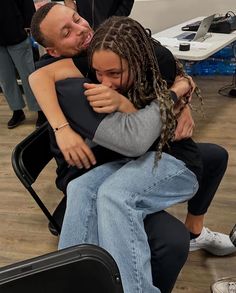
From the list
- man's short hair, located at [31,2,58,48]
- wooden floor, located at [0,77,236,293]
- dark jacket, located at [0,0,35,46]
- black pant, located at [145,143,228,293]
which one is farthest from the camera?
dark jacket, located at [0,0,35,46]

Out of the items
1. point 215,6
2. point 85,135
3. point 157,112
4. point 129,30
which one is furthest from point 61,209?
point 215,6

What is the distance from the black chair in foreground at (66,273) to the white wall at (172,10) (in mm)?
3359

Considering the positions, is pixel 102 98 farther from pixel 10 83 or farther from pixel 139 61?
pixel 10 83

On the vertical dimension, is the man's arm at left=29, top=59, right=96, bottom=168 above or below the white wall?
above

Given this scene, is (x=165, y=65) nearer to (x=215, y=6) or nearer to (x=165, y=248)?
(x=165, y=248)

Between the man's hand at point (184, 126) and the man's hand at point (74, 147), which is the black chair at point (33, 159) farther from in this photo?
the man's hand at point (184, 126)

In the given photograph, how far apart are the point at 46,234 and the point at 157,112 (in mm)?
1155

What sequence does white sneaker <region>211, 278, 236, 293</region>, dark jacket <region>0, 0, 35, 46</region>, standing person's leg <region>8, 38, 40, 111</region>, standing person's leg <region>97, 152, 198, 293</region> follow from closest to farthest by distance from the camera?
standing person's leg <region>97, 152, 198, 293</region>, white sneaker <region>211, 278, 236, 293</region>, dark jacket <region>0, 0, 35, 46</region>, standing person's leg <region>8, 38, 40, 111</region>

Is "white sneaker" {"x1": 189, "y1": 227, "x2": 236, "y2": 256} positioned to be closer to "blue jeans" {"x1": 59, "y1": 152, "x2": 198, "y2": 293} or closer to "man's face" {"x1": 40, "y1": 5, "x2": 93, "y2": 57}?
"blue jeans" {"x1": 59, "y1": 152, "x2": 198, "y2": 293}

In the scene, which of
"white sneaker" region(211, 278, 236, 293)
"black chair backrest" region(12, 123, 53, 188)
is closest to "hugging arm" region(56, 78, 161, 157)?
"black chair backrest" region(12, 123, 53, 188)

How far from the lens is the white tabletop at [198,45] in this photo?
2.39 meters

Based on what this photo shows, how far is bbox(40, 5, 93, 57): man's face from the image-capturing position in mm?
1238

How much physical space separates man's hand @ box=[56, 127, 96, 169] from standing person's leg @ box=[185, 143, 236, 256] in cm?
51

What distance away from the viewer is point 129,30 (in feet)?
3.73
